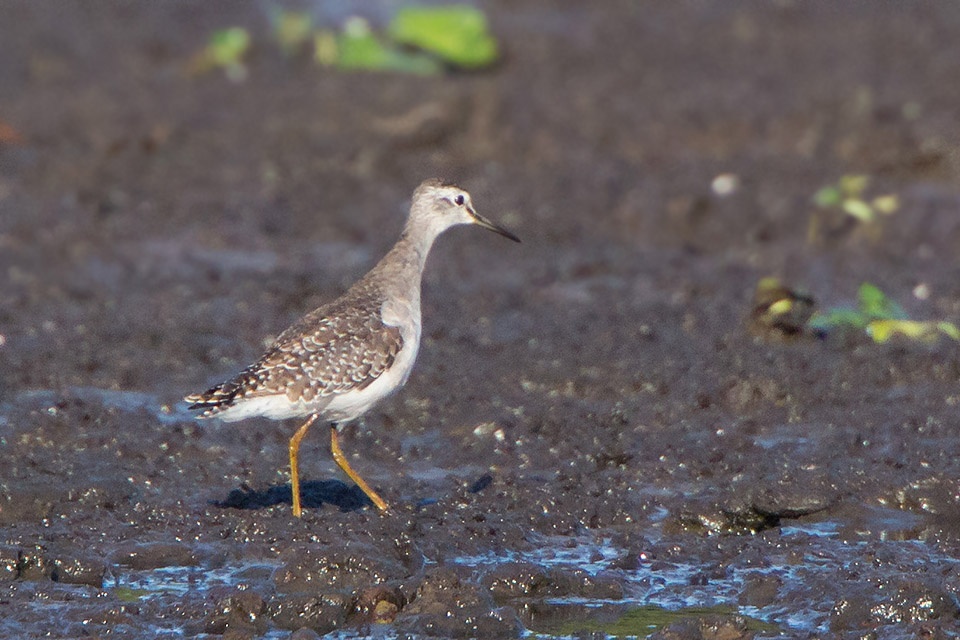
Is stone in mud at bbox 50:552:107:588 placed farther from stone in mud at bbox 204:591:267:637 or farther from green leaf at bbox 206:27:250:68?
green leaf at bbox 206:27:250:68

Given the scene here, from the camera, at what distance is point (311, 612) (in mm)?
7102

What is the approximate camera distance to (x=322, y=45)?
18984mm

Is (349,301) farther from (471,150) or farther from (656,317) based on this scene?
(471,150)

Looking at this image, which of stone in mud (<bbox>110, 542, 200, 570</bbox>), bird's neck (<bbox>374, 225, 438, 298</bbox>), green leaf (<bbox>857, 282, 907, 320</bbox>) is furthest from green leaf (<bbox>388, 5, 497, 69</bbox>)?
stone in mud (<bbox>110, 542, 200, 570</bbox>)

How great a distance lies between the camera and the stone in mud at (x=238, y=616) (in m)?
6.95

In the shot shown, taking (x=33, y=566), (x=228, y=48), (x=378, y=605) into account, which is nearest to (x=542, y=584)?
(x=378, y=605)

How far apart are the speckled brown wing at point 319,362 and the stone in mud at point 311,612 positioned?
4.04 feet

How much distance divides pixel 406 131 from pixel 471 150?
72 centimetres

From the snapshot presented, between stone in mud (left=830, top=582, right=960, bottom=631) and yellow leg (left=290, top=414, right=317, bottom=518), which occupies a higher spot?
yellow leg (left=290, top=414, right=317, bottom=518)

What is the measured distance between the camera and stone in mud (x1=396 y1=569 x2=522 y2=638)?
6.99 meters

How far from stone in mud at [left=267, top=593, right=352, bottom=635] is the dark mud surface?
17 millimetres

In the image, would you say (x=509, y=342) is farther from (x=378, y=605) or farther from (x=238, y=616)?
(x=238, y=616)

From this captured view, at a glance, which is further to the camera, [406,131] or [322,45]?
[322,45]

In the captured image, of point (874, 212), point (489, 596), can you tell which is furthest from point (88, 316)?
point (874, 212)
